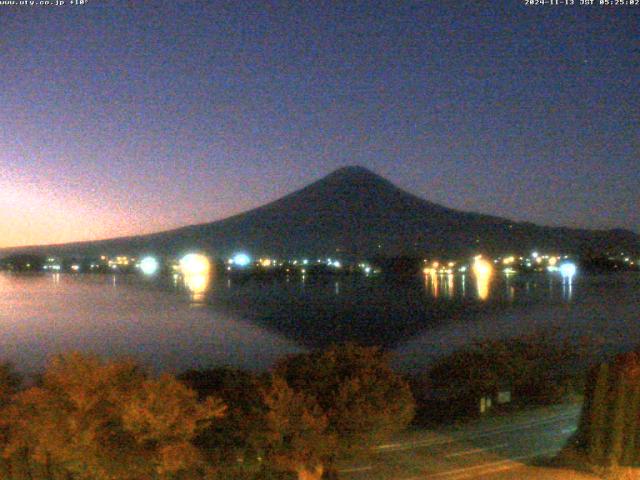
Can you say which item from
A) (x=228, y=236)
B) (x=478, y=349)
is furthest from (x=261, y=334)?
(x=228, y=236)

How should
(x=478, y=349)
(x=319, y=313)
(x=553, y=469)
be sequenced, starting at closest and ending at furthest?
(x=553, y=469) < (x=478, y=349) < (x=319, y=313)

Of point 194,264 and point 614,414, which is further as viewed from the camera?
point 194,264

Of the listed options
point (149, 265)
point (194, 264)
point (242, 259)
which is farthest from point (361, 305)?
point (149, 265)

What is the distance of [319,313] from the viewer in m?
50.3

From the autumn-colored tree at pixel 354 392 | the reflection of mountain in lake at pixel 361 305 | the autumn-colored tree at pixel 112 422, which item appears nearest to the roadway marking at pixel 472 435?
the autumn-colored tree at pixel 354 392

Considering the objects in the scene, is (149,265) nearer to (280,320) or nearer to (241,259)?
(241,259)

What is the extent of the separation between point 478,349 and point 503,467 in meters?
9.95

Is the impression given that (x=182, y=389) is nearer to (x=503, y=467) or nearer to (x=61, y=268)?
(x=503, y=467)

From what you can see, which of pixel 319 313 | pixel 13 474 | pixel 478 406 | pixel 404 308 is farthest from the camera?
pixel 404 308

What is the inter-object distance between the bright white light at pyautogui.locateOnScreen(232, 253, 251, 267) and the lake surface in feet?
109

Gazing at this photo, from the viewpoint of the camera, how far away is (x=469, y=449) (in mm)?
10930

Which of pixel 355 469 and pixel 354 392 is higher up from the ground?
pixel 354 392

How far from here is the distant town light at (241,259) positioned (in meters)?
111

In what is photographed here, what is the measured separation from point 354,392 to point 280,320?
38.7 m
